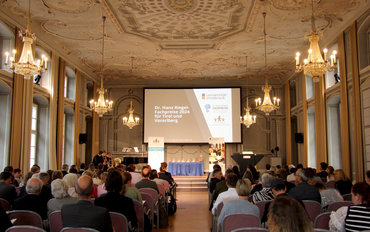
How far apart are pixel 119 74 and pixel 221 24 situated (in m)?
7.61

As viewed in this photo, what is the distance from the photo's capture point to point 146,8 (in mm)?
8695

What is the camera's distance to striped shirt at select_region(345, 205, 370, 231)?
→ 2.93 meters

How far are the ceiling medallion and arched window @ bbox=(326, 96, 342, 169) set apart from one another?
565cm

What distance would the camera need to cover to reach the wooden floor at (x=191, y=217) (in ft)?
21.5

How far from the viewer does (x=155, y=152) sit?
45.6 feet

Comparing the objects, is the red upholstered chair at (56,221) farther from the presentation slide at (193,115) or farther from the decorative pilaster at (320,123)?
the presentation slide at (193,115)

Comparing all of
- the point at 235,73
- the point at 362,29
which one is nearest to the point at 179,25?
the point at 362,29

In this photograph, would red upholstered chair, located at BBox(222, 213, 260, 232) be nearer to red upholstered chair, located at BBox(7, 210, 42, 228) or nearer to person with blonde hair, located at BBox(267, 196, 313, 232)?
person with blonde hair, located at BBox(267, 196, 313, 232)

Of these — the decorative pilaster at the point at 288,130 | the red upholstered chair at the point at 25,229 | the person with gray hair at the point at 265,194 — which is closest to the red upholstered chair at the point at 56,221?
the red upholstered chair at the point at 25,229

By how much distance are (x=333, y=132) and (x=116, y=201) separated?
362 inches

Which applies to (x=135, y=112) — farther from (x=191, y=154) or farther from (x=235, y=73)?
(x=235, y=73)

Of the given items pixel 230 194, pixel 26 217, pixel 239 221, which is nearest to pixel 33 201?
pixel 26 217

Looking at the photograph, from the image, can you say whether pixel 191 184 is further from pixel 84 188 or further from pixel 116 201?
pixel 84 188

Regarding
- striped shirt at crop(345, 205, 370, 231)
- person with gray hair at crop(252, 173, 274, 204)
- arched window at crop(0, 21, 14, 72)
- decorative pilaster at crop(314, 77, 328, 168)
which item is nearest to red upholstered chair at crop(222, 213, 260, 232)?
striped shirt at crop(345, 205, 370, 231)
